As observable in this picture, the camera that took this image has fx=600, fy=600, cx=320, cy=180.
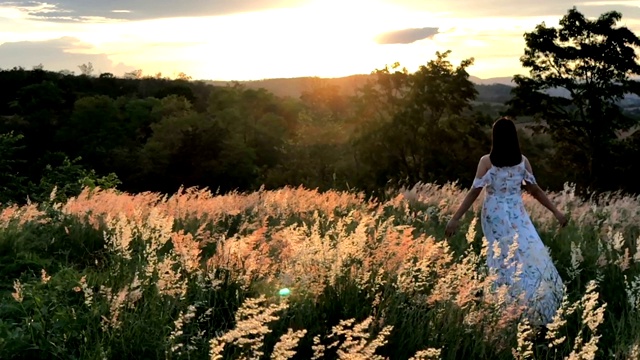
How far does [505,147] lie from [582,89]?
116ft

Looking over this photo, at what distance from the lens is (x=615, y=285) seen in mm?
5934

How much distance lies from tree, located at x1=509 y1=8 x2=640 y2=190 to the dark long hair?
106 ft

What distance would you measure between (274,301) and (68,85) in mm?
96141

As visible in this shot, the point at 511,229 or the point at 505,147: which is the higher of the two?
the point at 505,147

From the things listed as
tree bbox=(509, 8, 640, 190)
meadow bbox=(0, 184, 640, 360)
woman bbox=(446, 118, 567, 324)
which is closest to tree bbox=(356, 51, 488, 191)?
tree bbox=(509, 8, 640, 190)

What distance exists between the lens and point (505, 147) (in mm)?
6215

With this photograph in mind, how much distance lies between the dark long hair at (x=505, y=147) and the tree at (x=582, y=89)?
1277 inches

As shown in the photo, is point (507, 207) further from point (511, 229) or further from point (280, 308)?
point (280, 308)

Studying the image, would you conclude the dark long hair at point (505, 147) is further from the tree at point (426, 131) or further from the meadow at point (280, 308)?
the tree at point (426, 131)

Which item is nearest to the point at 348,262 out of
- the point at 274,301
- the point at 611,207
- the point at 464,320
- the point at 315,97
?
the point at 274,301

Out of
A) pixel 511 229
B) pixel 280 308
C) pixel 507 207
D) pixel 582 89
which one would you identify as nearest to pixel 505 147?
pixel 507 207

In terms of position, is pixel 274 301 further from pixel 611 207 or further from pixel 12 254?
pixel 611 207

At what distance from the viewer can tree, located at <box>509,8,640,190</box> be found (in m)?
36.4

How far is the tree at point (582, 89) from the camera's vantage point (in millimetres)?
36375
